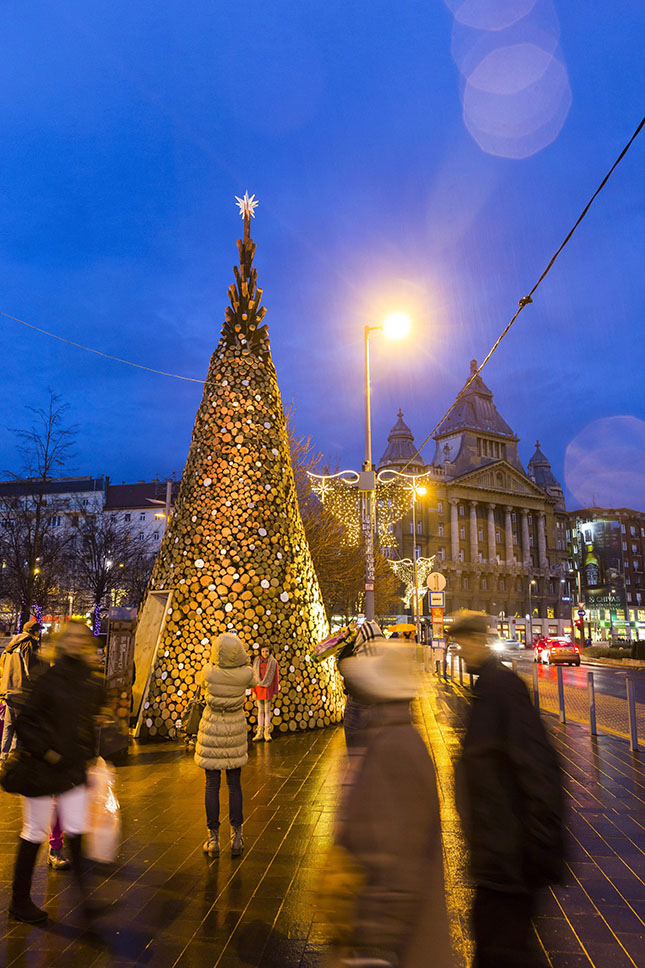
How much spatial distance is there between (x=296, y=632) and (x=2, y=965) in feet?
23.0

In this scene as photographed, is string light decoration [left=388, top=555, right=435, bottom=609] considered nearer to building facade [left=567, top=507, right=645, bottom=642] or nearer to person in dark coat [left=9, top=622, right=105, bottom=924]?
building facade [left=567, top=507, right=645, bottom=642]

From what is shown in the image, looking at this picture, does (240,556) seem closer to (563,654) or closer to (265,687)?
(265,687)

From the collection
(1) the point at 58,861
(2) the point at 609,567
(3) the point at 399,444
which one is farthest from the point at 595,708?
(2) the point at 609,567

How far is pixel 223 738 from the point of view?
528cm

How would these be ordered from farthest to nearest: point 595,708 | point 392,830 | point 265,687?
point 595,708, point 265,687, point 392,830

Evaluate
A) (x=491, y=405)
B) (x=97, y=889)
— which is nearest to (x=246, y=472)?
(x=97, y=889)

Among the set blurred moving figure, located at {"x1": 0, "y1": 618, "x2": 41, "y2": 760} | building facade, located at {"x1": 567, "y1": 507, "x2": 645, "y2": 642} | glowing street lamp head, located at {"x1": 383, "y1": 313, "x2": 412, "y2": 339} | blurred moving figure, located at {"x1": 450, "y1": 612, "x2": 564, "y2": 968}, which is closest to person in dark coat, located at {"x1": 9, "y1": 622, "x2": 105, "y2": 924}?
blurred moving figure, located at {"x1": 450, "y1": 612, "x2": 564, "y2": 968}

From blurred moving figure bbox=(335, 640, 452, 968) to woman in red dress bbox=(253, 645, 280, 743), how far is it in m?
6.46

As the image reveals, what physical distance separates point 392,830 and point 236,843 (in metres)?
2.89

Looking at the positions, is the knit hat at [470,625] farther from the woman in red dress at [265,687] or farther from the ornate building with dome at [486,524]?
the ornate building with dome at [486,524]

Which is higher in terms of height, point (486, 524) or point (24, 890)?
point (486, 524)

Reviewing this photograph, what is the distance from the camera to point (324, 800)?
22.8 ft

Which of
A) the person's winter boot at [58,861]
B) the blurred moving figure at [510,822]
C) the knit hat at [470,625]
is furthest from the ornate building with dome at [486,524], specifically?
the blurred moving figure at [510,822]

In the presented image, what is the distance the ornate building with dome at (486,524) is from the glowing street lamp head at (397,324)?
62.3 m
